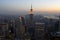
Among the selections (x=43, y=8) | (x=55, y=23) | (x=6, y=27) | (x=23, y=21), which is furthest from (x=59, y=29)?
(x=6, y=27)

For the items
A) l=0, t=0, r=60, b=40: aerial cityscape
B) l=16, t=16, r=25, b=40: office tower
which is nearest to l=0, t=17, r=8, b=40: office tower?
l=0, t=0, r=60, b=40: aerial cityscape

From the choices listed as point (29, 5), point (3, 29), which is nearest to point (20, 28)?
point (3, 29)

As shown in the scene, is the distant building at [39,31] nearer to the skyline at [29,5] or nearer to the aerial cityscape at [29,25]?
the aerial cityscape at [29,25]

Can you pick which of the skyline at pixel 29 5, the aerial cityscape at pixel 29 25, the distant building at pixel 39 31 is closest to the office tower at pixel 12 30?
the aerial cityscape at pixel 29 25

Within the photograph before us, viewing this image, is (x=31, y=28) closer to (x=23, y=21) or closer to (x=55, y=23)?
(x=23, y=21)

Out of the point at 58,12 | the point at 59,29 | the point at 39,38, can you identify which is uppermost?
the point at 58,12

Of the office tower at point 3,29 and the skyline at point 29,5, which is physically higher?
the skyline at point 29,5

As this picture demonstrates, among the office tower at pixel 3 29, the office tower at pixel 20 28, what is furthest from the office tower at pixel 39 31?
the office tower at pixel 3 29

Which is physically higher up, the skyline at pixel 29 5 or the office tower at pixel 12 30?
the skyline at pixel 29 5
